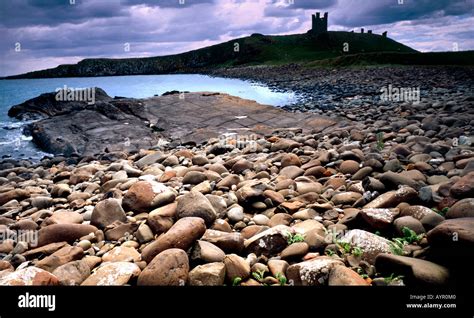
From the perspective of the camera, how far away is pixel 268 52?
115250 millimetres

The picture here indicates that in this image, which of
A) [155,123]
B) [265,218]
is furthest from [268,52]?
[265,218]

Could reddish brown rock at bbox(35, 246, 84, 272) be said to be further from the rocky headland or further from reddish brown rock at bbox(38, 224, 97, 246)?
reddish brown rock at bbox(38, 224, 97, 246)

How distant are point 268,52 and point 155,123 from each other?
109976 millimetres

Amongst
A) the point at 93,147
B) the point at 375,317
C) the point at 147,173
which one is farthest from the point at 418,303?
the point at 93,147

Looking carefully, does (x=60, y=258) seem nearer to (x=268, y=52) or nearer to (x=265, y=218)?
(x=265, y=218)

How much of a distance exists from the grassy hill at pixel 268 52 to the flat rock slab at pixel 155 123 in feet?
273

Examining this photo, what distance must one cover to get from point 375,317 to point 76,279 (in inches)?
94.4

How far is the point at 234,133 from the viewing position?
10.2m

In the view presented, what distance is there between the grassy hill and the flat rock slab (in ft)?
273

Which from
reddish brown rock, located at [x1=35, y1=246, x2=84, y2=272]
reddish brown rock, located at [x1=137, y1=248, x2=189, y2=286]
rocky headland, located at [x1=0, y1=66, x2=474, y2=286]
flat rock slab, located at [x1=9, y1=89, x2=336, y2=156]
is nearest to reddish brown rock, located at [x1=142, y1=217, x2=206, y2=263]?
rocky headland, located at [x1=0, y1=66, x2=474, y2=286]

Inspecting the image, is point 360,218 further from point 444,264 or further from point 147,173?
point 147,173

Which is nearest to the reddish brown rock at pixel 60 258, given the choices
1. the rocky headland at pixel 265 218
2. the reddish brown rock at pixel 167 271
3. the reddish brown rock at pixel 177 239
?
the rocky headland at pixel 265 218

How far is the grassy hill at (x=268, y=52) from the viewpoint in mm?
103062

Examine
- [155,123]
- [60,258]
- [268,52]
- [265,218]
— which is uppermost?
[268,52]
